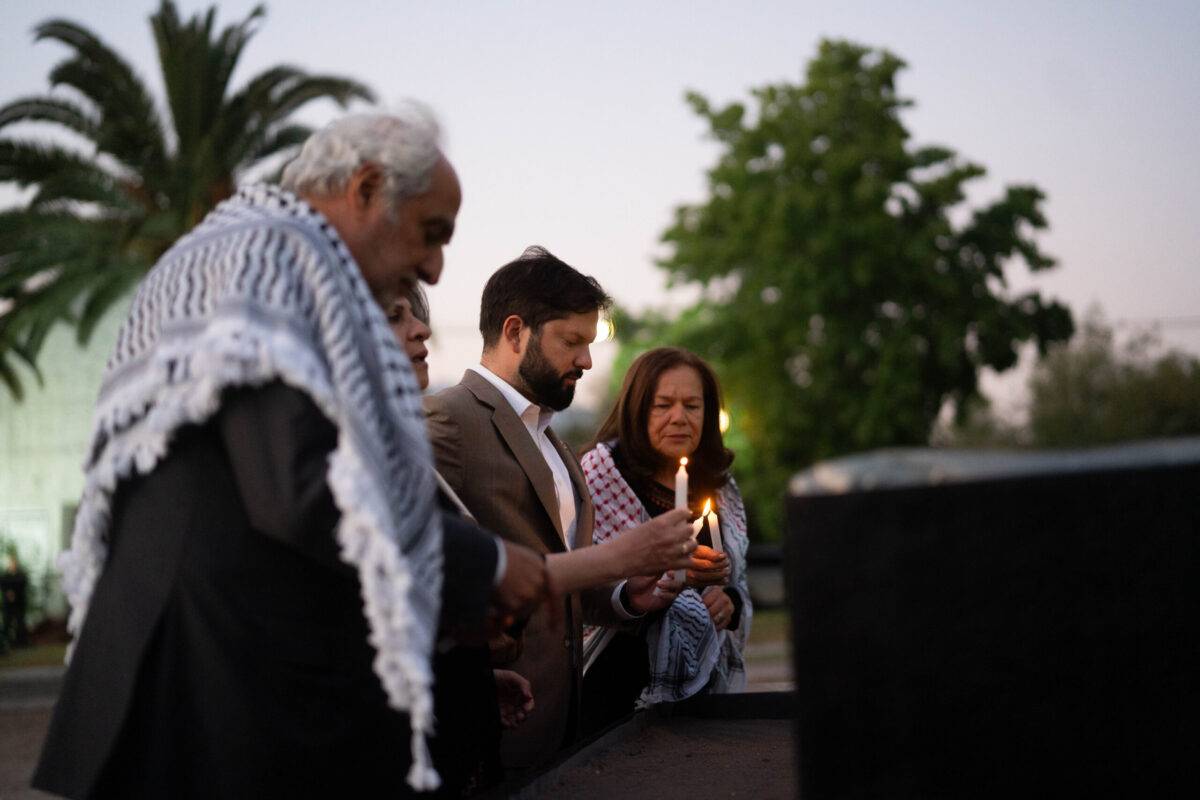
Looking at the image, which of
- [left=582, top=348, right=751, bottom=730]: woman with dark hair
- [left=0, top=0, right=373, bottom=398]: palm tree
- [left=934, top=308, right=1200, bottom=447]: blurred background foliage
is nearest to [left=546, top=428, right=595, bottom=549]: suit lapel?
[left=582, top=348, right=751, bottom=730]: woman with dark hair

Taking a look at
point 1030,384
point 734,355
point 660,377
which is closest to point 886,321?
point 734,355

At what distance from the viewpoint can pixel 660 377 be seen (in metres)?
4.57

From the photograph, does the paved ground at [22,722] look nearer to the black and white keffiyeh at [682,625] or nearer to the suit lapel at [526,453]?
the black and white keffiyeh at [682,625]

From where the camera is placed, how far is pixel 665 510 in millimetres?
4441

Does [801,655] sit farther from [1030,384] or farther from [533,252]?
[1030,384]

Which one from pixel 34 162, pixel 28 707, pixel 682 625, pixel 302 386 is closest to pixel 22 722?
pixel 28 707

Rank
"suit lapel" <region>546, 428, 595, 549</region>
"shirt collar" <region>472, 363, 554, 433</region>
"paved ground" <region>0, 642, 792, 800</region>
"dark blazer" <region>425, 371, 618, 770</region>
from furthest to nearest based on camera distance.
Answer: "paved ground" <region>0, 642, 792, 800</region>, "suit lapel" <region>546, 428, 595, 549</region>, "shirt collar" <region>472, 363, 554, 433</region>, "dark blazer" <region>425, 371, 618, 770</region>

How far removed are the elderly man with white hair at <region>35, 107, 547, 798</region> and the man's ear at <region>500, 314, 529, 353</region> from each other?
1752 millimetres

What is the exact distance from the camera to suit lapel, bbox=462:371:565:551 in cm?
345

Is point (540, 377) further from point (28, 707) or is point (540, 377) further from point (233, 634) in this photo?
point (28, 707)

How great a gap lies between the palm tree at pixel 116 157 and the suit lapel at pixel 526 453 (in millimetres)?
11699

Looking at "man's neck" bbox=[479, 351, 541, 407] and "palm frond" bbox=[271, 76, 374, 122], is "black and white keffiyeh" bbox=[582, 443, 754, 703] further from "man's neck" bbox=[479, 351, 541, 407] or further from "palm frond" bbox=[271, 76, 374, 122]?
"palm frond" bbox=[271, 76, 374, 122]

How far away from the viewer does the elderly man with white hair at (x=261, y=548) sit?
1735 millimetres

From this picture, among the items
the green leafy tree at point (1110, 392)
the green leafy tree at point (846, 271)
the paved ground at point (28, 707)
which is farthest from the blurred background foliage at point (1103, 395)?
the paved ground at point (28, 707)
